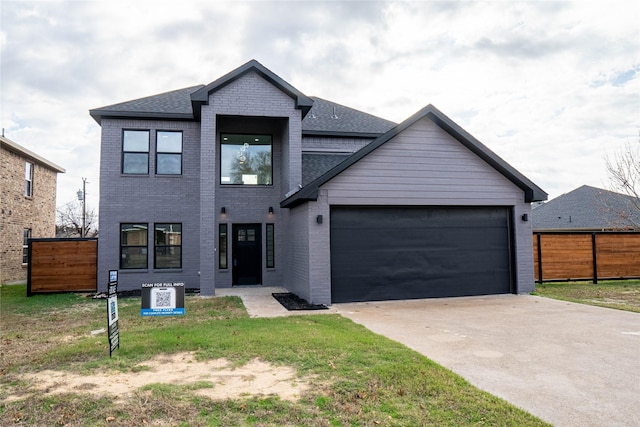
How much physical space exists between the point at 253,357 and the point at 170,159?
10.3 meters

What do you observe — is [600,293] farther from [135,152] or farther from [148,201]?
[135,152]

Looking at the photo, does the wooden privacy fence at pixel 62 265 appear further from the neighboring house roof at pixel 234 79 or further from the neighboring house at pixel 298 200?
the neighboring house roof at pixel 234 79

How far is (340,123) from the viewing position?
16.4 metres

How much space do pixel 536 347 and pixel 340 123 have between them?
11.8m

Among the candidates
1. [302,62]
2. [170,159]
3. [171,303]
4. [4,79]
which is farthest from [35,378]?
[4,79]

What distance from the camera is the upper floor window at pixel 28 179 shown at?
1946 centimetres

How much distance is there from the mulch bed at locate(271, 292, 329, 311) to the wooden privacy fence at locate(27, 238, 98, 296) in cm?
656

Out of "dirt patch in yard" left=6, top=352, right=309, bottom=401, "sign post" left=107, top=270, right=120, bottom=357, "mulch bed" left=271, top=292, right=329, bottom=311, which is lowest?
"mulch bed" left=271, top=292, right=329, bottom=311

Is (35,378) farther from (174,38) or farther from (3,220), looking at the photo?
(3,220)

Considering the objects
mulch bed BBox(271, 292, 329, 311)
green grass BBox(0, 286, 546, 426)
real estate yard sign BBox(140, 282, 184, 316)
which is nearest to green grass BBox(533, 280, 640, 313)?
mulch bed BBox(271, 292, 329, 311)

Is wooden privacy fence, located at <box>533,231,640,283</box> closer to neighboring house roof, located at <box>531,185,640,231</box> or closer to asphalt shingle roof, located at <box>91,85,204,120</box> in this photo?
neighboring house roof, located at <box>531,185,640,231</box>

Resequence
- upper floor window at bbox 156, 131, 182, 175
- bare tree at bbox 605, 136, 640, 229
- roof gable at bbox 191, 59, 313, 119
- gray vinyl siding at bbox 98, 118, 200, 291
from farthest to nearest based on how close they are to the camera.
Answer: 1. bare tree at bbox 605, 136, 640, 229
2. upper floor window at bbox 156, 131, 182, 175
3. gray vinyl siding at bbox 98, 118, 200, 291
4. roof gable at bbox 191, 59, 313, 119

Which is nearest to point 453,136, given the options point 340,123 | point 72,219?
point 340,123

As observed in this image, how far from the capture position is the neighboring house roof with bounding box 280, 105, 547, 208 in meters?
10.5
